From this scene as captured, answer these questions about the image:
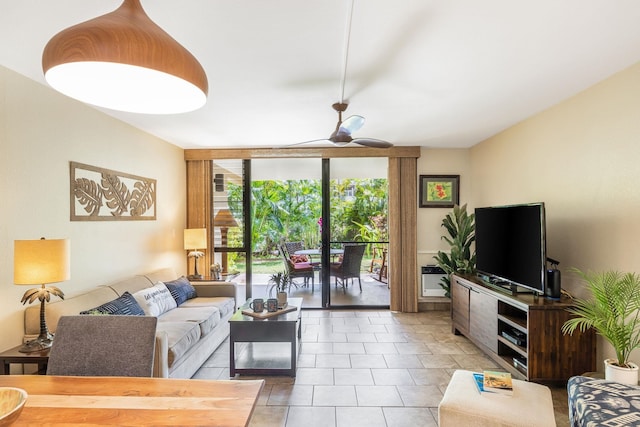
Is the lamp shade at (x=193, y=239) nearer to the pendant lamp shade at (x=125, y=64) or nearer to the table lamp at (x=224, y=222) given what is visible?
the table lamp at (x=224, y=222)

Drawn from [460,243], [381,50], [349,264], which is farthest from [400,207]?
[381,50]

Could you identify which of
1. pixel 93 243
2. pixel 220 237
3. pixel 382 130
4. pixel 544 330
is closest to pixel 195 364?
pixel 93 243

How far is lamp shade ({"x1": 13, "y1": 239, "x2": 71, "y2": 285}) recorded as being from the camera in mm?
2141

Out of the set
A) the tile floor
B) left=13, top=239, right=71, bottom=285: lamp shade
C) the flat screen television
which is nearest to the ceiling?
the flat screen television

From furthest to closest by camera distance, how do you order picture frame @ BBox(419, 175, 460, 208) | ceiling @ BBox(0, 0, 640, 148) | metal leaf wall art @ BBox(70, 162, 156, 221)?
picture frame @ BBox(419, 175, 460, 208)
metal leaf wall art @ BBox(70, 162, 156, 221)
ceiling @ BBox(0, 0, 640, 148)

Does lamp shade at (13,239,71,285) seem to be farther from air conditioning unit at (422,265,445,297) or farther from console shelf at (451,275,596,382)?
air conditioning unit at (422,265,445,297)

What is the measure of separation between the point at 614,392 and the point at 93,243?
4130 millimetres

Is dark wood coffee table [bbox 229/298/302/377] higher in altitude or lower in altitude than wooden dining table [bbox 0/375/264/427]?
lower

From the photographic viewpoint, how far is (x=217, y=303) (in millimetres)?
3990

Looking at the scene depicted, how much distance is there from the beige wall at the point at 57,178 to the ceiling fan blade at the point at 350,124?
94.5 inches

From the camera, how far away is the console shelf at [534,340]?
2760 millimetres

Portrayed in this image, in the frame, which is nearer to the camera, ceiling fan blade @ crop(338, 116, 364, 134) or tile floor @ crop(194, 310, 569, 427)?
tile floor @ crop(194, 310, 569, 427)

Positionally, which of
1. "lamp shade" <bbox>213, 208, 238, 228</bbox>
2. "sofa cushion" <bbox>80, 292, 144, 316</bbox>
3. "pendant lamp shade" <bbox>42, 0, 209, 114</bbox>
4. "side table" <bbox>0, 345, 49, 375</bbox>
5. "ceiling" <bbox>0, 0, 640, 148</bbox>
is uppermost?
"ceiling" <bbox>0, 0, 640, 148</bbox>

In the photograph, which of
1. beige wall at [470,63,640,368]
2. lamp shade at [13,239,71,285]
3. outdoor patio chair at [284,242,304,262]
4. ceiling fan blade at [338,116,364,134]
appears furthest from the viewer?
outdoor patio chair at [284,242,304,262]
